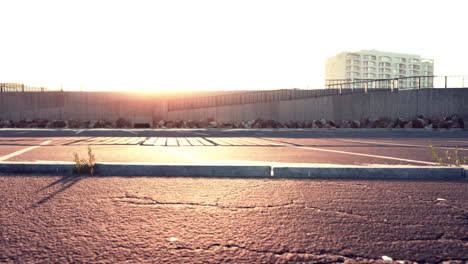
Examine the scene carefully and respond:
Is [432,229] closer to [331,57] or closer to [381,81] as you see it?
[381,81]

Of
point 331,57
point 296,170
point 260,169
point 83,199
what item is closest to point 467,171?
point 296,170

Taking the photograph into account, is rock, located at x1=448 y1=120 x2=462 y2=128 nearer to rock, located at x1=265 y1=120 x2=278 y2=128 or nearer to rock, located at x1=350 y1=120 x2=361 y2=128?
rock, located at x1=350 y1=120 x2=361 y2=128

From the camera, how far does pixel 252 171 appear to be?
4.72 metres

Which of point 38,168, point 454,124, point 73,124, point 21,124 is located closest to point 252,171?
point 38,168

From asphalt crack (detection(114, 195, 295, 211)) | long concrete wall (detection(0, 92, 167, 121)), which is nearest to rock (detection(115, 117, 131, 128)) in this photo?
long concrete wall (detection(0, 92, 167, 121))

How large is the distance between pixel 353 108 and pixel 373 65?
8501 cm

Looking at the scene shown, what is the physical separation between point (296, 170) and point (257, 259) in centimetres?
289

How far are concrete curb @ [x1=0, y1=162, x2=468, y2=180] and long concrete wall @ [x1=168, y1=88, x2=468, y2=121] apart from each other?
61.0ft

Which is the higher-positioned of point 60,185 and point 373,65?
point 373,65

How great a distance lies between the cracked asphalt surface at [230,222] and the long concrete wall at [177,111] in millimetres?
19301

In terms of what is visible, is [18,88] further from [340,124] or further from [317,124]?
[340,124]

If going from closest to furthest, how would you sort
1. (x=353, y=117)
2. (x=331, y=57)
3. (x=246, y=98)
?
1. (x=353, y=117)
2. (x=246, y=98)
3. (x=331, y=57)

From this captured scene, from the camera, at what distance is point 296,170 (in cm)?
466

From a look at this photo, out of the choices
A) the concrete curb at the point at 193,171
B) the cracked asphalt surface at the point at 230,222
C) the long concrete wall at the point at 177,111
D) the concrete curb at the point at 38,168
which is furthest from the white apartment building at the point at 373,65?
the concrete curb at the point at 38,168
